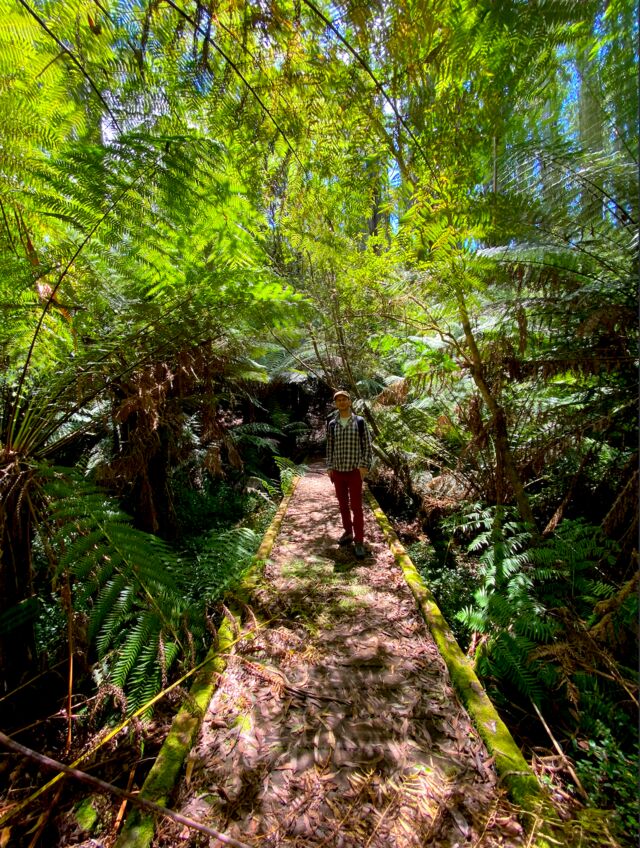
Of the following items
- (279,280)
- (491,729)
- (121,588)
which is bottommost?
(491,729)

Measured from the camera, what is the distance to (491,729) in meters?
1.57

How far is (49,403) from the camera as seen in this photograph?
2357 millimetres

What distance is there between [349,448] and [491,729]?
2104 millimetres

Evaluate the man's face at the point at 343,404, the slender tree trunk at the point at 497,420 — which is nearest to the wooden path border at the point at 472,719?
the slender tree trunk at the point at 497,420

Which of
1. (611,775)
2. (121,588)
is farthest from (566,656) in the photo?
(121,588)

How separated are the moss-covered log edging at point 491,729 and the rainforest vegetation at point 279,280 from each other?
0.56 ft

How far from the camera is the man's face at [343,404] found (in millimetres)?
3297

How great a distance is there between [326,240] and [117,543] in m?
4.31

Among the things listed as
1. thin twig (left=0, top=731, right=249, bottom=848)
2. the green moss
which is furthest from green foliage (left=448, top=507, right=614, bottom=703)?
the green moss

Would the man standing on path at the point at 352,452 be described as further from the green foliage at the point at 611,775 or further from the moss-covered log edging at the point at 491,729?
the green foliage at the point at 611,775

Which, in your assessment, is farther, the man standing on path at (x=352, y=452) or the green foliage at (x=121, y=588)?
the man standing on path at (x=352, y=452)

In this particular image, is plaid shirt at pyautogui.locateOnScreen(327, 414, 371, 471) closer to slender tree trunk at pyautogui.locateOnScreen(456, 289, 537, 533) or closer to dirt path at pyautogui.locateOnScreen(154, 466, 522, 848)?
slender tree trunk at pyautogui.locateOnScreen(456, 289, 537, 533)

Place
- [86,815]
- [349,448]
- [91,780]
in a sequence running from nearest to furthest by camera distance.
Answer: [91,780]
[86,815]
[349,448]

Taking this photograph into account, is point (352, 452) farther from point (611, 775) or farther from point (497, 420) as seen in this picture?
point (611, 775)
